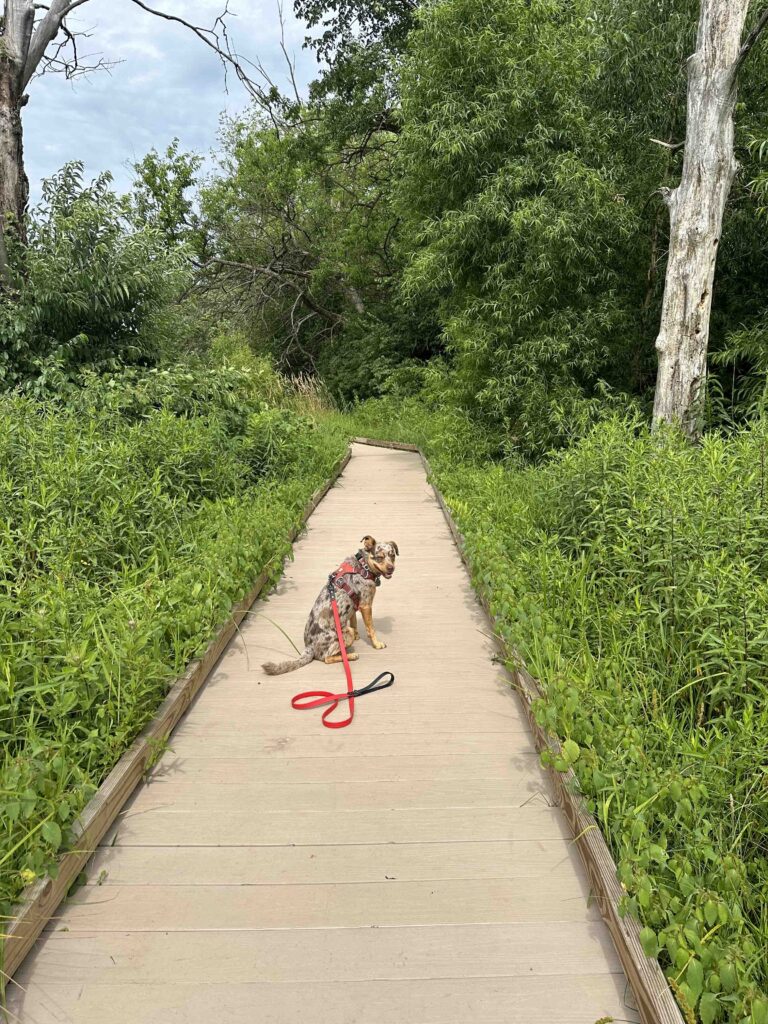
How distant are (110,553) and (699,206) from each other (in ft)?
24.6

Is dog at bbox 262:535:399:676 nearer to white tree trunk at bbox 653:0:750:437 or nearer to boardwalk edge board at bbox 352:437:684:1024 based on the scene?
boardwalk edge board at bbox 352:437:684:1024

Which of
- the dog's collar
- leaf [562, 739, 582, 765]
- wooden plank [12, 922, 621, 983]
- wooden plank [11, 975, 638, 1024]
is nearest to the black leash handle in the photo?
the dog's collar

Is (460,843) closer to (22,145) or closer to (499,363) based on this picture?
(499,363)

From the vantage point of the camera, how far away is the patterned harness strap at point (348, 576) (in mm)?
3732

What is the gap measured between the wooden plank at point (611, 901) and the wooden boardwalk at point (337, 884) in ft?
0.20

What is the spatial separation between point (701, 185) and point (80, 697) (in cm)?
830

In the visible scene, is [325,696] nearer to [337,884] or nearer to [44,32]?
[337,884]

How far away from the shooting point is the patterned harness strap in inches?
147

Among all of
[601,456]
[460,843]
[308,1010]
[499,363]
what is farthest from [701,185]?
[308,1010]

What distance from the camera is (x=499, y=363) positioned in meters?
9.10

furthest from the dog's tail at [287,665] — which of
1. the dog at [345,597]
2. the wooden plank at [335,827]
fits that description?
the wooden plank at [335,827]

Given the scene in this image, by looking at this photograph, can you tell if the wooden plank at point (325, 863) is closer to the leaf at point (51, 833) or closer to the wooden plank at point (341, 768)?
the leaf at point (51, 833)

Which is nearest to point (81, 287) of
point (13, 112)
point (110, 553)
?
point (13, 112)

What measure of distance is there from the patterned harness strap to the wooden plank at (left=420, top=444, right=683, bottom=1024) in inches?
46.0
